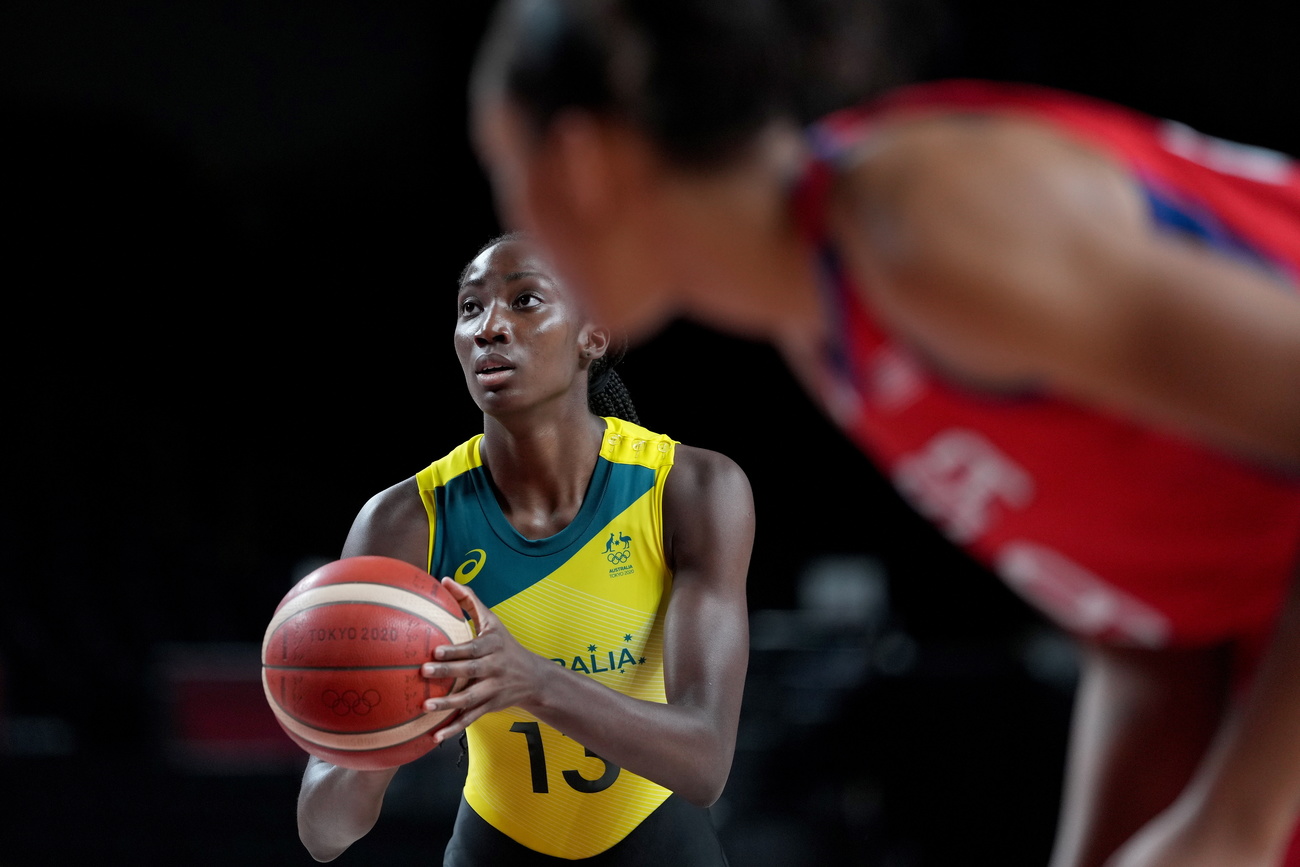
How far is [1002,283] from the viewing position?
845mm

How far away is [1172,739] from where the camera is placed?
1399 millimetres

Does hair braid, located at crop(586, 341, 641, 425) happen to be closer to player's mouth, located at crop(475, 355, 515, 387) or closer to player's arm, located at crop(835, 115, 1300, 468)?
player's mouth, located at crop(475, 355, 515, 387)

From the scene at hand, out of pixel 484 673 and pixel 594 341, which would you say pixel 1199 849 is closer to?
pixel 484 673

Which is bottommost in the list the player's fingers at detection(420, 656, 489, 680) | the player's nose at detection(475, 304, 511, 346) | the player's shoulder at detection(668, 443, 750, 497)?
the player's shoulder at detection(668, 443, 750, 497)

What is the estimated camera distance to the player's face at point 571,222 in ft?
3.45

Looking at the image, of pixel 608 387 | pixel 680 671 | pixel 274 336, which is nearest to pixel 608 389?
pixel 608 387

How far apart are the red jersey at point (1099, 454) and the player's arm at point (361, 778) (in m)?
1.38

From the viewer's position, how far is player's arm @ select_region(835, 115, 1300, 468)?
851 mm

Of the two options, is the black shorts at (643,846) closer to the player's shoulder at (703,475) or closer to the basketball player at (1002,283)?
the player's shoulder at (703,475)

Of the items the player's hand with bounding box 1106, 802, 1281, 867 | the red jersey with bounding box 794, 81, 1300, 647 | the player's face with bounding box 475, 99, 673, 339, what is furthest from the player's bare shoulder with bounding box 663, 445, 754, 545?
the player's hand with bounding box 1106, 802, 1281, 867

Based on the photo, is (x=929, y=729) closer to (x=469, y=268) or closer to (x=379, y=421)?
(x=469, y=268)

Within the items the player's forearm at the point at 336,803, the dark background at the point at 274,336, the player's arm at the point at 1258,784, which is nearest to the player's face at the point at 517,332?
the player's forearm at the point at 336,803

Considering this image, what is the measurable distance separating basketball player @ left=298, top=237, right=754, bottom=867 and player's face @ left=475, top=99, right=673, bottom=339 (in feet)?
4.04

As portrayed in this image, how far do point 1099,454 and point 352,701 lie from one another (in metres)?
1.30
